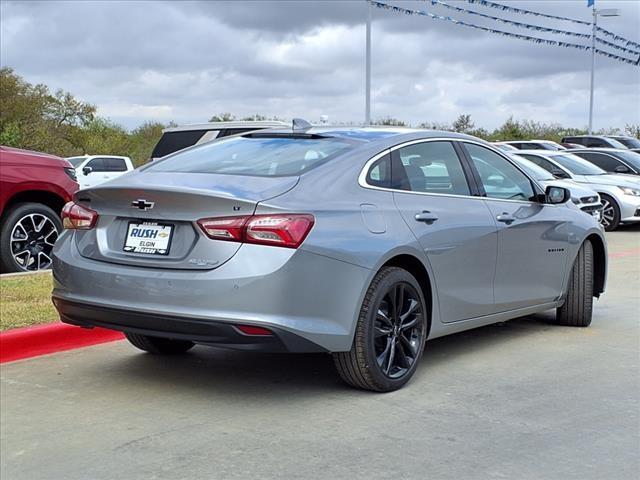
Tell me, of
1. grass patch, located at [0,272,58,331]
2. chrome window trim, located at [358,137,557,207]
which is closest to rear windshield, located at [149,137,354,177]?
chrome window trim, located at [358,137,557,207]

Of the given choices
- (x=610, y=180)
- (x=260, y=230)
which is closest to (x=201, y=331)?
(x=260, y=230)

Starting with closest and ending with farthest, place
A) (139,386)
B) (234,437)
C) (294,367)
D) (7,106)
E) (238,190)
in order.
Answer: (234,437)
(238,190)
(139,386)
(294,367)
(7,106)

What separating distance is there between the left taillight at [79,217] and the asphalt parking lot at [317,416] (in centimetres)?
103

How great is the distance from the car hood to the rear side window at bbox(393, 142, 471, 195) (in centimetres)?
1141

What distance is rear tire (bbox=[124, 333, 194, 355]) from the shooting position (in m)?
5.91

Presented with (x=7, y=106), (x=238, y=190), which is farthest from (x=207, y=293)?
(x=7, y=106)

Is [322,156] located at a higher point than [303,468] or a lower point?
higher

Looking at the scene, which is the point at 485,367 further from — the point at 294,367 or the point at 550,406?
the point at 294,367

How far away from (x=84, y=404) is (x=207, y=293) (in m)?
1.16

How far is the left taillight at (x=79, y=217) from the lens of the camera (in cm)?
504

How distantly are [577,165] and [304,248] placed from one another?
14.2 m

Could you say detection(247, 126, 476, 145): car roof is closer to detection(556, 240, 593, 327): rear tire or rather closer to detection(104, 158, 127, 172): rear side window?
detection(556, 240, 593, 327): rear tire

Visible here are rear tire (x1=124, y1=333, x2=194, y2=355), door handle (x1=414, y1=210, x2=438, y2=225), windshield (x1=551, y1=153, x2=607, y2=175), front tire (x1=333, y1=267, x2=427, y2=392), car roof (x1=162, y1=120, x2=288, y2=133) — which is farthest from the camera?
windshield (x1=551, y1=153, x2=607, y2=175)

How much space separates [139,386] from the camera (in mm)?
5312
